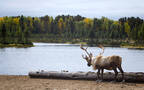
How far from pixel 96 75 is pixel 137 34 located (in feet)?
347

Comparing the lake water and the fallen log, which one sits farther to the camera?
the lake water

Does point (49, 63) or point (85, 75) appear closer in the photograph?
point (85, 75)

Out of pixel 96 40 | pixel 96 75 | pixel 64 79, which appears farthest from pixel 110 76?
pixel 96 40

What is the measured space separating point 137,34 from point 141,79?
10624 centimetres

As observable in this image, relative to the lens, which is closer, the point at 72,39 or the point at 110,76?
the point at 110,76

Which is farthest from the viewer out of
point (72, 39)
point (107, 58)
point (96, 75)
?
point (72, 39)

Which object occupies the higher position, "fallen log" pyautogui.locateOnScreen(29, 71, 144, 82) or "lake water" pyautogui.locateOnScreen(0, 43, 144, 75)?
"fallen log" pyautogui.locateOnScreen(29, 71, 144, 82)

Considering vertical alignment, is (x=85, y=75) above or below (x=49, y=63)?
above

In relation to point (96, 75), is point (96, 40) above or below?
below

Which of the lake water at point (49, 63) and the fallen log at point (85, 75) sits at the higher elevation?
the fallen log at point (85, 75)

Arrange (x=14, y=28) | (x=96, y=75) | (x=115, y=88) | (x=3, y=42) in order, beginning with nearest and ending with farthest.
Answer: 1. (x=115, y=88)
2. (x=96, y=75)
3. (x=3, y=42)
4. (x=14, y=28)

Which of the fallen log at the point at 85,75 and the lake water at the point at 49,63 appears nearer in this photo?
the fallen log at the point at 85,75

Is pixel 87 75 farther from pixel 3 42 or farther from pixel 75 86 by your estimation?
pixel 3 42

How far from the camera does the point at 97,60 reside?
15.8 metres
